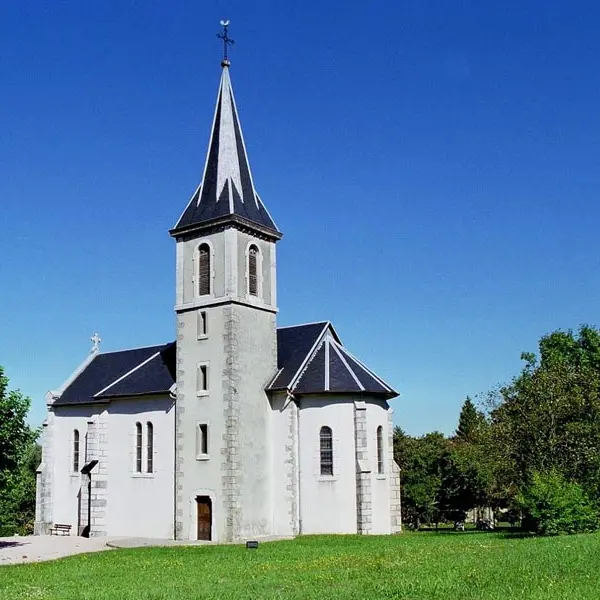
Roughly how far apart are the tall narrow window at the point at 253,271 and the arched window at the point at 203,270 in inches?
81.4

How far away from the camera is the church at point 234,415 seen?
36.8 m

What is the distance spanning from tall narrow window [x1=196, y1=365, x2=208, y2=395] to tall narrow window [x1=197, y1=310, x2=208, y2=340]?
5.01 ft

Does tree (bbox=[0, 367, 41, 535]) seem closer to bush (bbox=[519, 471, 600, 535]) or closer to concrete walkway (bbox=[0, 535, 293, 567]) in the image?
concrete walkway (bbox=[0, 535, 293, 567])

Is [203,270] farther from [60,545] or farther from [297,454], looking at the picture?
[60,545]

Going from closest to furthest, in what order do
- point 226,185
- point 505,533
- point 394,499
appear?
point 505,533 → point 394,499 → point 226,185

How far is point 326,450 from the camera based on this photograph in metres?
37.7

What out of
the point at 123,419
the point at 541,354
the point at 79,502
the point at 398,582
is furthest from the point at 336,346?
the point at 541,354

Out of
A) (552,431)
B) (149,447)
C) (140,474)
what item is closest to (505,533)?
(552,431)

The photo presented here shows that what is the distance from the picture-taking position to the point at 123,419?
1622 inches

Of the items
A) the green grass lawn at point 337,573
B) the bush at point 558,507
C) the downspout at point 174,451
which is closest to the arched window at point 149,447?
the downspout at point 174,451

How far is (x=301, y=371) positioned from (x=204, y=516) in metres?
8.37

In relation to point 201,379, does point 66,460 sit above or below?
below

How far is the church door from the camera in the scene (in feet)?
120

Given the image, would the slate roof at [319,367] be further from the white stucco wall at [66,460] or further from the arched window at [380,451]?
the white stucco wall at [66,460]
